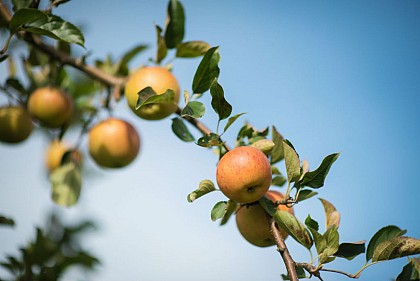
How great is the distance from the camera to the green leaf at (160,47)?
1.84 m

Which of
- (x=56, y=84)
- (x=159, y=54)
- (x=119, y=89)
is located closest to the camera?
(x=159, y=54)

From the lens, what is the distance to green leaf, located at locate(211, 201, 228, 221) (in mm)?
1302

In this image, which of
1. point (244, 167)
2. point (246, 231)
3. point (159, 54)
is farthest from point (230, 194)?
point (159, 54)

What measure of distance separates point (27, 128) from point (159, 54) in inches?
35.0

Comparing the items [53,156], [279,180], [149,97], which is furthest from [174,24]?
[53,156]

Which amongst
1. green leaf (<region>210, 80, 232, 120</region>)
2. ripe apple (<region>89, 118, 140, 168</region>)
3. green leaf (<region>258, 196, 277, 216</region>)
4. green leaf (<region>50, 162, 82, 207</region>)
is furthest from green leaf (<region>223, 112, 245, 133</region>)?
green leaf (<region>50, 162, 82, 207</region>)

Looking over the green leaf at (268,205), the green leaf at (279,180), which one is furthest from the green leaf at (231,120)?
the green leaf at (279,180)

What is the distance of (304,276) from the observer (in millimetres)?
1244

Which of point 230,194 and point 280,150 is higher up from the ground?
point 280,150

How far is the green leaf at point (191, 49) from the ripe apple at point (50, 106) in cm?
78

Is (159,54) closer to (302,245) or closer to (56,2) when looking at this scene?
(56,2)

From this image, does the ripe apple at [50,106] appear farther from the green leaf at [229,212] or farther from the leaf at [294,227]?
the leaf at [294,227]

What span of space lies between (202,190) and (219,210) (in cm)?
9

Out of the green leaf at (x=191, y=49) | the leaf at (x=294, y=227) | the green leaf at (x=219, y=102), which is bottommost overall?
the leaf at (x=294, y=227)
